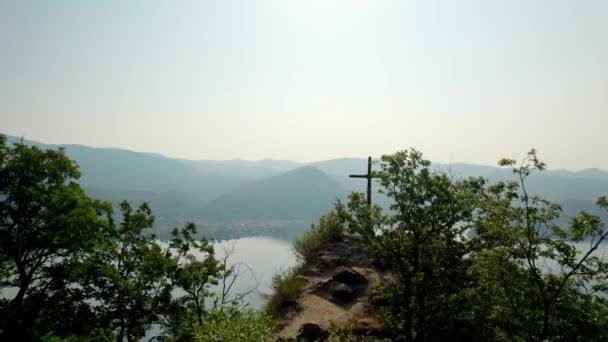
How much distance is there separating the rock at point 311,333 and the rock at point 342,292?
8.55 ft

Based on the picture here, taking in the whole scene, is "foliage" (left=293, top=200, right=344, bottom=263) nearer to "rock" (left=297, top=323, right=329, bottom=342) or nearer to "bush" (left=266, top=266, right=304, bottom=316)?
"bush" (left=266, top=266, right=304, bottom=316)

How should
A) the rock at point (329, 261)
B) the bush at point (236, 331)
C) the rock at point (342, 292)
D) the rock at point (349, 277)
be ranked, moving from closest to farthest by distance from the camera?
→ the bush at point (236, 331) → the rock at point (342, 292) → the rock at point (349, 277) → the rock at point (329, 261)

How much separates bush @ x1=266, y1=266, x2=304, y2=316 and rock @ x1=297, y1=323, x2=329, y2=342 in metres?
1.97

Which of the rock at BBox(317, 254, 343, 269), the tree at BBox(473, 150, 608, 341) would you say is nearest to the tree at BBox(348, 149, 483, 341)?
the tree at BBox(473, 150, 608, 341)

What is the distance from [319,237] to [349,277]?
4.25 m

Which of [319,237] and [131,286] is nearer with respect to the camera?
[131,286]

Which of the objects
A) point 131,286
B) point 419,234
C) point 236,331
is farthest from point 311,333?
point 131,286

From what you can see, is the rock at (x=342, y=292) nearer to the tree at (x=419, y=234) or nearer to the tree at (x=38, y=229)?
the tree at (x=419, y=234)

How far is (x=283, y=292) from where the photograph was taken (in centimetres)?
1177

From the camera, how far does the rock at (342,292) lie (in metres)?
11.6

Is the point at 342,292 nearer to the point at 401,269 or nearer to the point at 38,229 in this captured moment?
the point at 401,269

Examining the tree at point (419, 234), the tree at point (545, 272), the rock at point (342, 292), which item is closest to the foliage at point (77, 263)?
the rock at point (342, 292)

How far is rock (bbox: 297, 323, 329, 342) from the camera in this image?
8.78 meters

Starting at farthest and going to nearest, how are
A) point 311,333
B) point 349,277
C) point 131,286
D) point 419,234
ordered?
point 349,277
point 131,286
point 311,333
point 419,234
